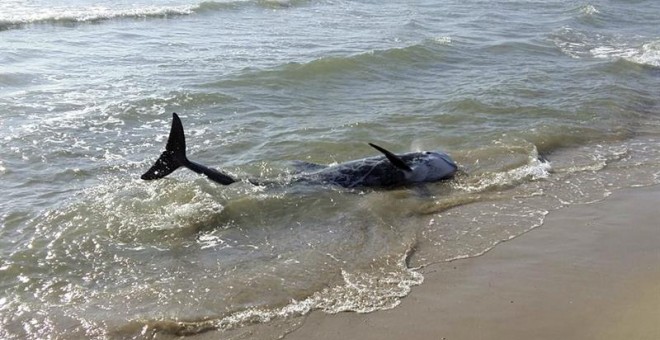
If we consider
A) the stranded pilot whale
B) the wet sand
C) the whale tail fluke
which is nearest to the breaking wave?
the whale tail fluke

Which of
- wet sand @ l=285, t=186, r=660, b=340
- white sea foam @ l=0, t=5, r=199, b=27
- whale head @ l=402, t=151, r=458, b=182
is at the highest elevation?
white sea foam @ l=0, t=5, r=199, b=27

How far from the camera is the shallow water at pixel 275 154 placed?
582 centimetres

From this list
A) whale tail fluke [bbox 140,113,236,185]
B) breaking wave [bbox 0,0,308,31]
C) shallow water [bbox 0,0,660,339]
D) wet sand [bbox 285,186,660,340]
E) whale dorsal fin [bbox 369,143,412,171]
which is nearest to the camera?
wet sand [bbox 285,186,660,340]

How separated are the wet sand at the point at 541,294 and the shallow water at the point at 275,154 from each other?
0.24 meters

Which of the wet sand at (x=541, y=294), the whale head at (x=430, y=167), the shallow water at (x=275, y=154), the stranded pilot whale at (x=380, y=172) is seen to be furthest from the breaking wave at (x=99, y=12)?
the wet sand at (x=541, y=294)

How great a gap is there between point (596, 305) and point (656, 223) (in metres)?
2.28

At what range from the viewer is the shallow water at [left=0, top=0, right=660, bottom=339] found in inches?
229

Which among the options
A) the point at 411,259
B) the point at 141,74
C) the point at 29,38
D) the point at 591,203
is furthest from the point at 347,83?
the point at 29,38

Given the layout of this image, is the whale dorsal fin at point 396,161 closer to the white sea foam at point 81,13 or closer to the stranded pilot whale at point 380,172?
the stranded pilot whale at point 380,172

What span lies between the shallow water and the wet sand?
0.24 metres

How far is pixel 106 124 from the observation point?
35.3 feet

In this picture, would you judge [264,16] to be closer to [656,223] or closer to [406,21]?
[406,21]

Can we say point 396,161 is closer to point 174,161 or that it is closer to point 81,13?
point 174,161

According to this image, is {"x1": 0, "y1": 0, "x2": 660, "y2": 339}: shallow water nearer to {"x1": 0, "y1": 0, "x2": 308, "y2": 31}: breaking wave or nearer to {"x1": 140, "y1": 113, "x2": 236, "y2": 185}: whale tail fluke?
{"x1": 140, "y1": 113, "x2": 236, "y2": 185}: whale tail fluke
